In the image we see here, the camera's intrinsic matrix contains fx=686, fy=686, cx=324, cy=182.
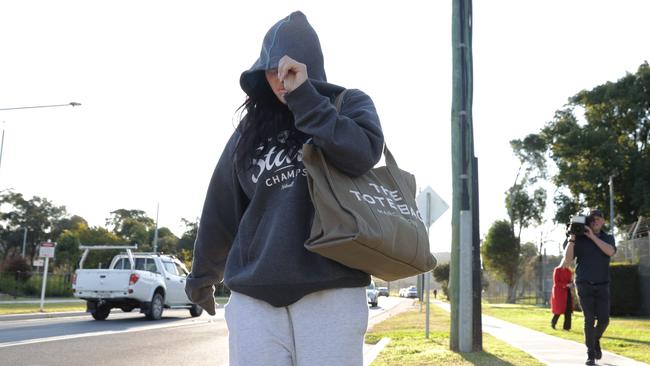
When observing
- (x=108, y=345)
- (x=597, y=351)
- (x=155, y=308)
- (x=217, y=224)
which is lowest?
(x=108, y=345)

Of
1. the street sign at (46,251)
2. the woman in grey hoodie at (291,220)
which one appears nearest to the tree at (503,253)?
the street sign at (46,251)

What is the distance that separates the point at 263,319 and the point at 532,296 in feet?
173

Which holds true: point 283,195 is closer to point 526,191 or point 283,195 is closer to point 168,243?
point 526,191

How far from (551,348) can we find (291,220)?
8296 millimetres

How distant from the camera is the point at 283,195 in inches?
83.2

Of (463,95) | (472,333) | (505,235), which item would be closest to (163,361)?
(472,333)

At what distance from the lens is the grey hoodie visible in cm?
198

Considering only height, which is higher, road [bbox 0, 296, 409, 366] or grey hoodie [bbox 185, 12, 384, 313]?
grey hoodie [bbox 185, 12, 384, 313]

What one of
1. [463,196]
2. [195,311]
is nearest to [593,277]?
[463,196]

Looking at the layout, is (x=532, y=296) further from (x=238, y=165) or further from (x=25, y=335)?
(x=238, y=165)

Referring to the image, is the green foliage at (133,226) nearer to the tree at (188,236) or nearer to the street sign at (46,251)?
the tree at (188,236)

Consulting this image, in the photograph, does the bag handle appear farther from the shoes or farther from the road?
the road

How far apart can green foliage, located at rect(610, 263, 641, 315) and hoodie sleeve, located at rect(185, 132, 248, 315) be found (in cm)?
2201

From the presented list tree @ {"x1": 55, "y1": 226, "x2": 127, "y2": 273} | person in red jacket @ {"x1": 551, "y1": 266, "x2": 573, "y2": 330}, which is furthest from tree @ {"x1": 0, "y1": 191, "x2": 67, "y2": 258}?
person in red jacket @ {"x1": 551, "y1": 266, "x2": 573, "y2": 330}
